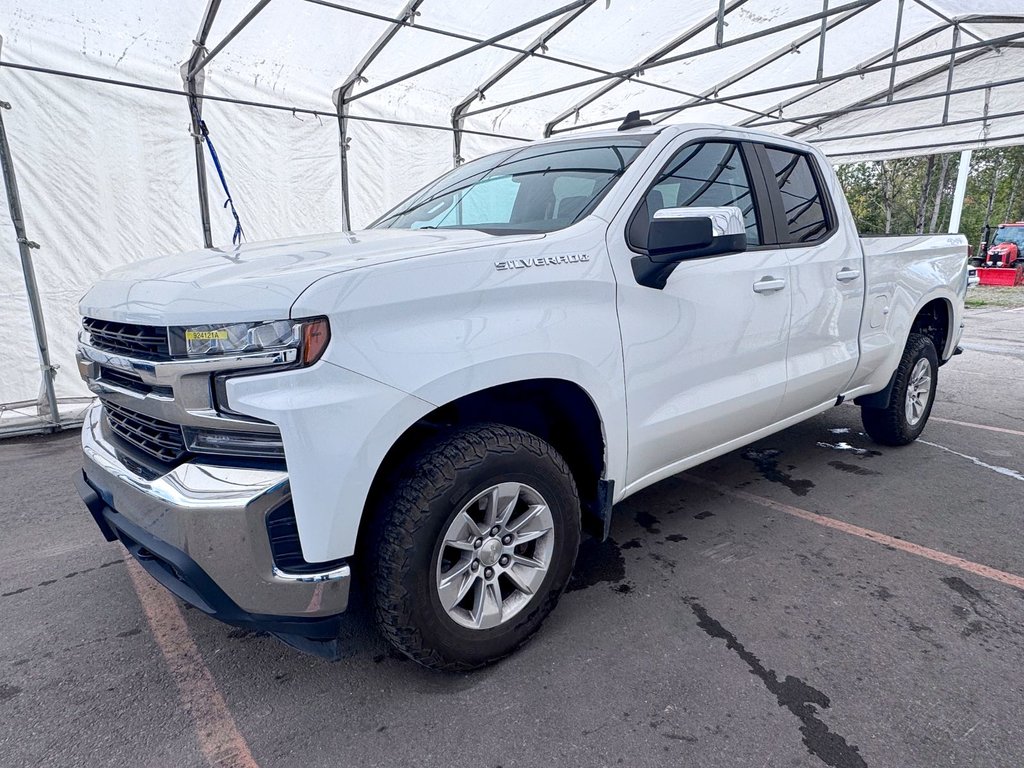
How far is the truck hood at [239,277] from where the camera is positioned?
166cm

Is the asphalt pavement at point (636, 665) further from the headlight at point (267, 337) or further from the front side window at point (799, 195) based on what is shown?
the front side window at point (799, 195)

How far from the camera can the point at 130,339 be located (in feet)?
6.00

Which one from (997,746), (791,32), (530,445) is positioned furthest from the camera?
(791,32)

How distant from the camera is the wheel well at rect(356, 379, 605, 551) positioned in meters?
1.99

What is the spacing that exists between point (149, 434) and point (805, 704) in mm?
2230

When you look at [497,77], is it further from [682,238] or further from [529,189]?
[682,238]

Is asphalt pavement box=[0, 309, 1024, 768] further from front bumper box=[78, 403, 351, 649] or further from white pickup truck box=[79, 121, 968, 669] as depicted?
front bumper box=[78, 403, 351, 649]

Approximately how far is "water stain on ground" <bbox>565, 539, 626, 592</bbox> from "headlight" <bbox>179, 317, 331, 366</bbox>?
1.59 metres

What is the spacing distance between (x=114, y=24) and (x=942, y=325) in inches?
289

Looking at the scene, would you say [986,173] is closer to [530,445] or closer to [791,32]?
[791,32]

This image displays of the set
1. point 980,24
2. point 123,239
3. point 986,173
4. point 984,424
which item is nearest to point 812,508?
point 984,424

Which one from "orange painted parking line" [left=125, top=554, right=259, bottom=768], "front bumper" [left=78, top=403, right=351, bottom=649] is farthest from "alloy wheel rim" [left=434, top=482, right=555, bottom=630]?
"orange painted parking line" [left=125, top=554, right=259, bottom=768]

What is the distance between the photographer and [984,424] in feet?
16.6

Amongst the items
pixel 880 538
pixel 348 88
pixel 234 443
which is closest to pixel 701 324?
pixel 880 538
